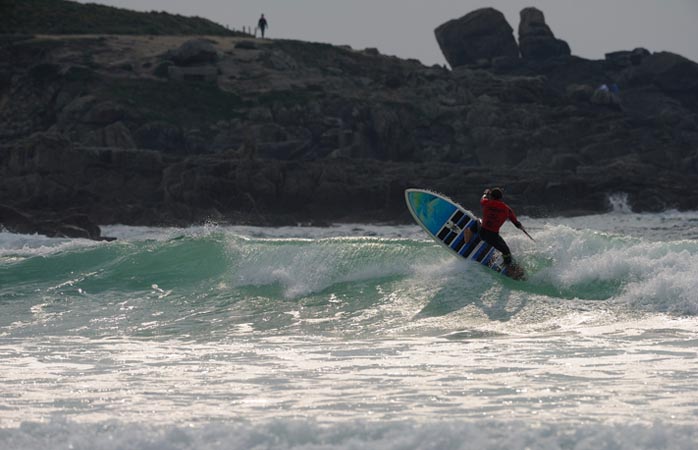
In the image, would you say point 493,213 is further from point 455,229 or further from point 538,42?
point 538,42

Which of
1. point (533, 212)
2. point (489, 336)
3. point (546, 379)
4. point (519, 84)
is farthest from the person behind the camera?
point (519, 84)

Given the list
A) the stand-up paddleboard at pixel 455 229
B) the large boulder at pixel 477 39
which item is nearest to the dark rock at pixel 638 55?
the large boulder at pixel 477 39

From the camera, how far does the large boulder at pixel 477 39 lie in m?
82.4

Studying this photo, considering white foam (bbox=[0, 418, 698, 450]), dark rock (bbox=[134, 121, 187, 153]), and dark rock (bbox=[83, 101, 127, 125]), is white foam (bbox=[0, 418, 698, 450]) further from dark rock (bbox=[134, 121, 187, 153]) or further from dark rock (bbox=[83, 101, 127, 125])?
dark rock (bbox=[83, 101, 127, 125])

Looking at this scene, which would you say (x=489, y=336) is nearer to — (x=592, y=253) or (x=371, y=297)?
(x=371, y=297)

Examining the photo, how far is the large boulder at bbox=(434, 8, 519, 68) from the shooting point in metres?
82.4

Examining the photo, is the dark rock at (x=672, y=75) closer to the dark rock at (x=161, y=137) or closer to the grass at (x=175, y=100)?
the grass at (x=175, y=100)

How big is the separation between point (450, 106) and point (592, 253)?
4727cm

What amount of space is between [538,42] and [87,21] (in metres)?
35.4

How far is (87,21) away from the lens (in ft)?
281

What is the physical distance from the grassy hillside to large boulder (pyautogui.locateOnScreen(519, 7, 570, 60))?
78.0ft

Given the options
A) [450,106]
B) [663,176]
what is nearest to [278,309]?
[663,176]

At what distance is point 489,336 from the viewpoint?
1212 centimetres

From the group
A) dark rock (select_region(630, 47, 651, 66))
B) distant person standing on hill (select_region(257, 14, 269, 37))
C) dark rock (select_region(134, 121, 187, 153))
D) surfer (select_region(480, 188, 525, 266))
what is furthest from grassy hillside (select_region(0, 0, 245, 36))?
surfer (select_region(480, 188, 525, 266))
